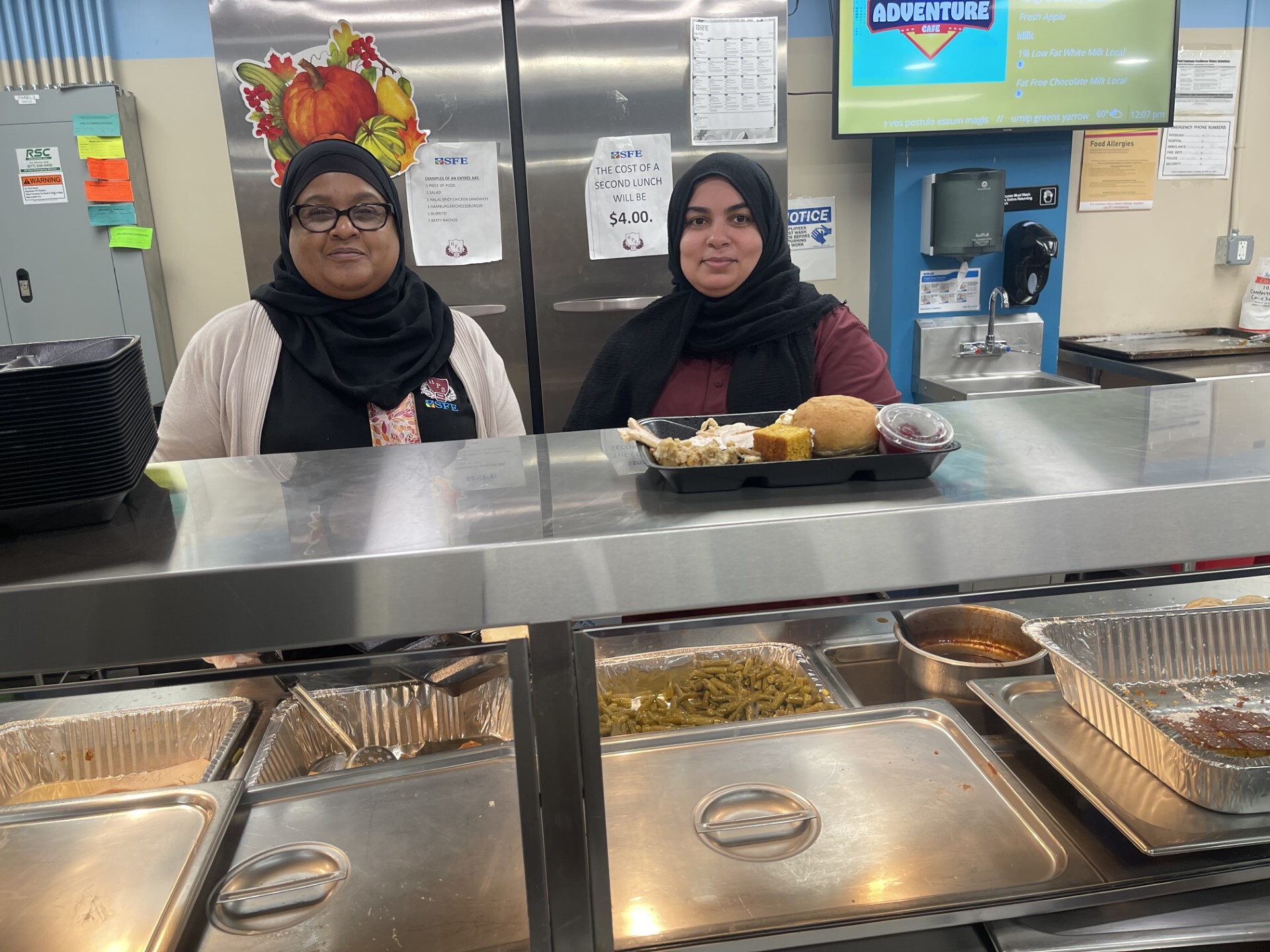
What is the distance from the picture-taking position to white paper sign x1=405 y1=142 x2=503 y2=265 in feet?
9.66

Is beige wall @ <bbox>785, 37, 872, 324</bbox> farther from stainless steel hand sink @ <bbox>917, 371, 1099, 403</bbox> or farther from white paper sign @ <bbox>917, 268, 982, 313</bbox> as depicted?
stainless steel hand sink @ <bbox>917, 371, 1099, 403</bbox>

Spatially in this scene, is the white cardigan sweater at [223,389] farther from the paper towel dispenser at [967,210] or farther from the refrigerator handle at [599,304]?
the paper towel dispenser at [967,210]

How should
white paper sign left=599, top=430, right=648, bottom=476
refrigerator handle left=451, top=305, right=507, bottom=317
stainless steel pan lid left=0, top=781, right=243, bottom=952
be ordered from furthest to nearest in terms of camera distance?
refrigerator handle left=451, top=305, right=507, bottom=317
white paper sign left=599, top=430, right=648, bottom=476
stainless steel pan lid left=0, top=781, right=243, bottom=952

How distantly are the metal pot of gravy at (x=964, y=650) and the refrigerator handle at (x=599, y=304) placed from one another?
85.8 inches

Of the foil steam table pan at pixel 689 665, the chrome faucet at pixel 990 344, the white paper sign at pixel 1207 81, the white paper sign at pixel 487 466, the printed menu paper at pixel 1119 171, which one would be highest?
the white paper sign at pixel 1207 81

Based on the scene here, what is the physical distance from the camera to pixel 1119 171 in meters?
3.99

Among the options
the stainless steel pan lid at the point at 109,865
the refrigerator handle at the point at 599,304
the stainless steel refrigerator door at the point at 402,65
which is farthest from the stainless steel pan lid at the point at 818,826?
the stainless steel refrigerator door at the point at 402,65

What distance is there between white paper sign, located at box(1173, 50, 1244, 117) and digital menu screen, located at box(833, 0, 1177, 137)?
1.86ft

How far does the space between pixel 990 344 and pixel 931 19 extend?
4.16 feet

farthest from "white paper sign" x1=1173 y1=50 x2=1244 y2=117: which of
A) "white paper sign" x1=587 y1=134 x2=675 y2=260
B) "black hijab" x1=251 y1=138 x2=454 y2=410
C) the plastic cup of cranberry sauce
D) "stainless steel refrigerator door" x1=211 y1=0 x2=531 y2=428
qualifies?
the plastic cup of cranberry sauce

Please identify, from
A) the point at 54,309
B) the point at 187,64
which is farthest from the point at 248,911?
the point at 187,64

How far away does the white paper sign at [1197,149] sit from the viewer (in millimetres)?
4023

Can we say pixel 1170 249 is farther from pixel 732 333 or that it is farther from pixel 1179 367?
pixel 732 333

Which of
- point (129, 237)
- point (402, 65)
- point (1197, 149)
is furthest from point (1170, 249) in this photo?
point (129, 237)
